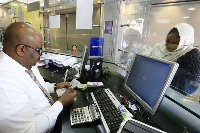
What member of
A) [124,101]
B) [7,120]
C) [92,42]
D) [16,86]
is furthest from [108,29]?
[7,120]

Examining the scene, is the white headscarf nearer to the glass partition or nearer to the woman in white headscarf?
the woman in white headscarf

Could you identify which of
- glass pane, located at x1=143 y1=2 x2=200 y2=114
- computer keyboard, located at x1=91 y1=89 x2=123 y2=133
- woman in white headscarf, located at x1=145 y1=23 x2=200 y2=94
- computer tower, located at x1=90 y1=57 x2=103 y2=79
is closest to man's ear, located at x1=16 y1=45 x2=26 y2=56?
computer keyboard, located at x1=91 y1=89 x2=123 y2=133

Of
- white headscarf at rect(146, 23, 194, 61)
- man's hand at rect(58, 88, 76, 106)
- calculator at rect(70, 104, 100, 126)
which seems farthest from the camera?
white headscarf at rect(146, 23, 194, 61)

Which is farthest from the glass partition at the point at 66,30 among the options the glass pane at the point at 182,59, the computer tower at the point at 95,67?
the glass pane at the point at 182,59

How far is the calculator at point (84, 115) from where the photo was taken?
64 cm

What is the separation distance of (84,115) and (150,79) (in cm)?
48

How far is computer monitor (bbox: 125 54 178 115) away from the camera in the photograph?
0.56 meters

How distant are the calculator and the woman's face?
3.03 feet

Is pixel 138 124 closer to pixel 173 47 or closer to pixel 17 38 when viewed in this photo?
pixel 17 38

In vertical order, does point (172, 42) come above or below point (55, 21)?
below

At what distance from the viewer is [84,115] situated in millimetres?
680

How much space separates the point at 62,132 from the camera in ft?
1.89

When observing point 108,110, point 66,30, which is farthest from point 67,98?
point 66,30

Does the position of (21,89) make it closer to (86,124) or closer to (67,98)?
(67,98)
